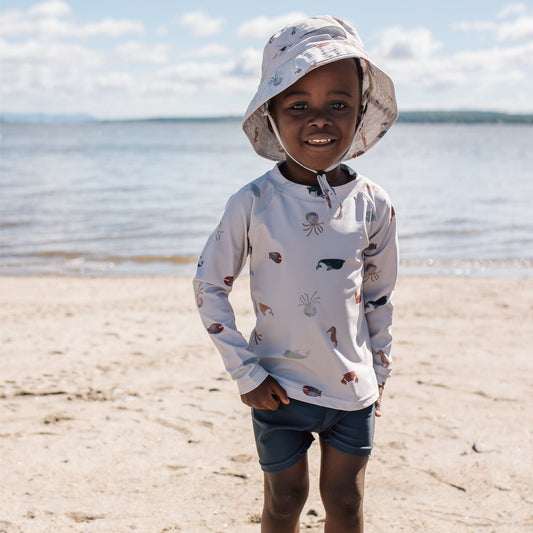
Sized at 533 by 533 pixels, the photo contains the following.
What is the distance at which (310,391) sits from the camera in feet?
6.50

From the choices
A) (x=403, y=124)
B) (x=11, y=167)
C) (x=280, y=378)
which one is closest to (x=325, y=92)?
(x=280, y=378)

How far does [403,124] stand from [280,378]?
544ft

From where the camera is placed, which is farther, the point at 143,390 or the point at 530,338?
the point at 530,338

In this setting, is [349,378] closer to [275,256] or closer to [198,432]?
[275,256]

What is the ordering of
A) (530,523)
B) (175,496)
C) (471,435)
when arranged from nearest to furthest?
(530,523), (175,496), (471,435)

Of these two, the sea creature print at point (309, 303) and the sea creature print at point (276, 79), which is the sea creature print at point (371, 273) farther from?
the sea creature print at point (276, 79)

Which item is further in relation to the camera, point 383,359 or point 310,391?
point 383,359

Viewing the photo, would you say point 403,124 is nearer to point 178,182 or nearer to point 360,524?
point 178,182

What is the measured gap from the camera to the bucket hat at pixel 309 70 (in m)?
1.94

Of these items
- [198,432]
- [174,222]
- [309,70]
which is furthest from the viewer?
[174,222]

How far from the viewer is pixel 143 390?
14.2 feet

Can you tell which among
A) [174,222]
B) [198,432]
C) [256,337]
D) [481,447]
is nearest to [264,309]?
[256,337]

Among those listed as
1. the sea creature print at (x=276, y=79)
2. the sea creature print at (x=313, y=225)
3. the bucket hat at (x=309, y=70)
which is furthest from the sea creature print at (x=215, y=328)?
the sea creature print at (x=276, y=79)

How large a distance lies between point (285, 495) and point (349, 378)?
0.44m
